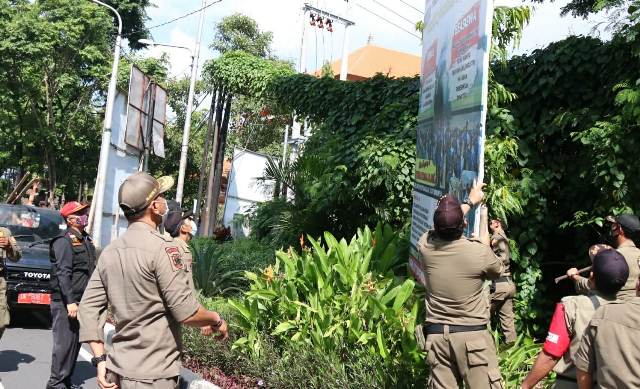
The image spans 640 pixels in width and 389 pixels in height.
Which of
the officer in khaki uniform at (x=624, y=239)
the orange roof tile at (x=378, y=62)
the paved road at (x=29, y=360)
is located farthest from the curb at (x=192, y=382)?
the orange roof tile at (x=378, y=62)

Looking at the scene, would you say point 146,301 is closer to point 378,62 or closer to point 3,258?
point 3,258

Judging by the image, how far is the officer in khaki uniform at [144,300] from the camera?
9.40 feet

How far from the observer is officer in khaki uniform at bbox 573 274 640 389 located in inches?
101

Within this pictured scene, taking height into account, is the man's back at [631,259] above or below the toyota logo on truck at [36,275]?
above

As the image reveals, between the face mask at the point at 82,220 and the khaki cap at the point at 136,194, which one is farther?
the face mask at the point at 82,220

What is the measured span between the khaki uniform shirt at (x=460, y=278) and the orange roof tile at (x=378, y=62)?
113 ft

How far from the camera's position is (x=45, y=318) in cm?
1012

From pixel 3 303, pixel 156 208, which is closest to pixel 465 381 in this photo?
pixel 156 208

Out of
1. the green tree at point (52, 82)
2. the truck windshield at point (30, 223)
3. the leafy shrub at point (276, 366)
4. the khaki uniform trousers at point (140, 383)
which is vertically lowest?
the leafy shrub at point (276, 366)

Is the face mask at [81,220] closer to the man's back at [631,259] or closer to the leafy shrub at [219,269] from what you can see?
the leafy shrub at [219,269]

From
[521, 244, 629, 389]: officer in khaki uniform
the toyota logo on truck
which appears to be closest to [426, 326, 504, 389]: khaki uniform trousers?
[521, 244, 629, 389]: officer in khaki uniform

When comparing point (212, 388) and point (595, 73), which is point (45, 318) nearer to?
point (212, 388)

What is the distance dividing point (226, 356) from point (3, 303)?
2080 millimetres

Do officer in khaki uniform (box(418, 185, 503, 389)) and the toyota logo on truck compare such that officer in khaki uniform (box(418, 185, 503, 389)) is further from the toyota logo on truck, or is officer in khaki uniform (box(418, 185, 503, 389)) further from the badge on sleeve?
the toyota logo on truck
